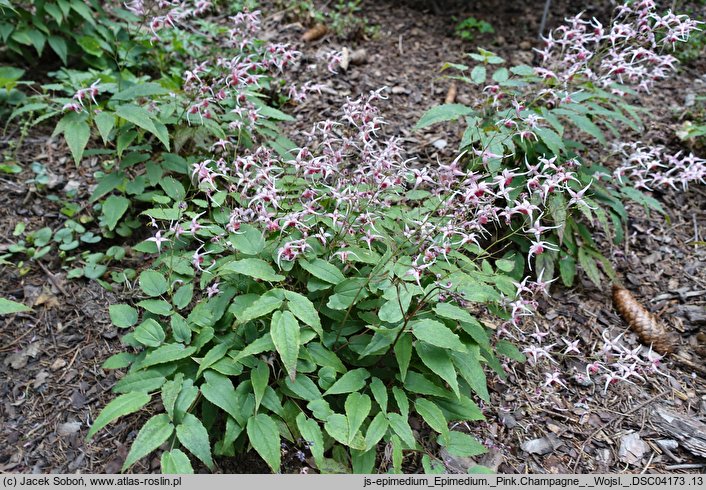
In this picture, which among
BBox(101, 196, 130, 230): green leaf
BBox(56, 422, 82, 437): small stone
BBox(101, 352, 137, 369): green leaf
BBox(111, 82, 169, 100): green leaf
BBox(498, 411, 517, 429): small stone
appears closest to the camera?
BBox(101, 352, 137, 369): green leaf

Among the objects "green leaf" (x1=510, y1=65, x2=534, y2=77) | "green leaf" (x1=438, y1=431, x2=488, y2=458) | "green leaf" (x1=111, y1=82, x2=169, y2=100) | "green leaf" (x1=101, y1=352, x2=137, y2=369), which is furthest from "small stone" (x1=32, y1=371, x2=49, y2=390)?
"green leaf" (x1=510, y1=65, x2=534, y2=77)

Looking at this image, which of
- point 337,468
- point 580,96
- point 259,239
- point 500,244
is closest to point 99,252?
point 259,239

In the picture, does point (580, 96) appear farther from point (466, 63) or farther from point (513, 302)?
point (466, 63)

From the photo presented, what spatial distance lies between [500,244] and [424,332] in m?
1.43

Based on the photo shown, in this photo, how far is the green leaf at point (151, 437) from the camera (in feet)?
7.70

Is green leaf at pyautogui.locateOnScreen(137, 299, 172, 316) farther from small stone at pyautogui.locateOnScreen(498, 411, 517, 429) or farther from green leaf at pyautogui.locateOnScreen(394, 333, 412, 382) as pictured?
small stone at pyautogui.locateOnScreen(498, 411, 517, 429)

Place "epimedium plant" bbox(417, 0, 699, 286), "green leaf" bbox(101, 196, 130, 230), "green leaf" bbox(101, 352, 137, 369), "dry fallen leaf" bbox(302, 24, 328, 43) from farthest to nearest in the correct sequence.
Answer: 1. "dry fallen leaf" bbox(302, 24, 328, 43)
2. "green leaf" bbox(101, 196, 130, 230)
3. "epimedium plant" bbox(417, 0, 699, 286)
4. "green leaf" bbox(101, 352, 137, 369)

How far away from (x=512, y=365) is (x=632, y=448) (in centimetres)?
77

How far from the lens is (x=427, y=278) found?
287cm

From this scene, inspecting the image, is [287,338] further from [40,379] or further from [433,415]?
[40,379]

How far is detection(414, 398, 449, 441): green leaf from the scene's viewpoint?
2.56 meters

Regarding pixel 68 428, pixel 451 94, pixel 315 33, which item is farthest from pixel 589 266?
pixel 315 33

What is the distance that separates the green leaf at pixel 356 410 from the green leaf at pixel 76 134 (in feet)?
6.92

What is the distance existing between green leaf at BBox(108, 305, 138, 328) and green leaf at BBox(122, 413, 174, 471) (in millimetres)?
663
